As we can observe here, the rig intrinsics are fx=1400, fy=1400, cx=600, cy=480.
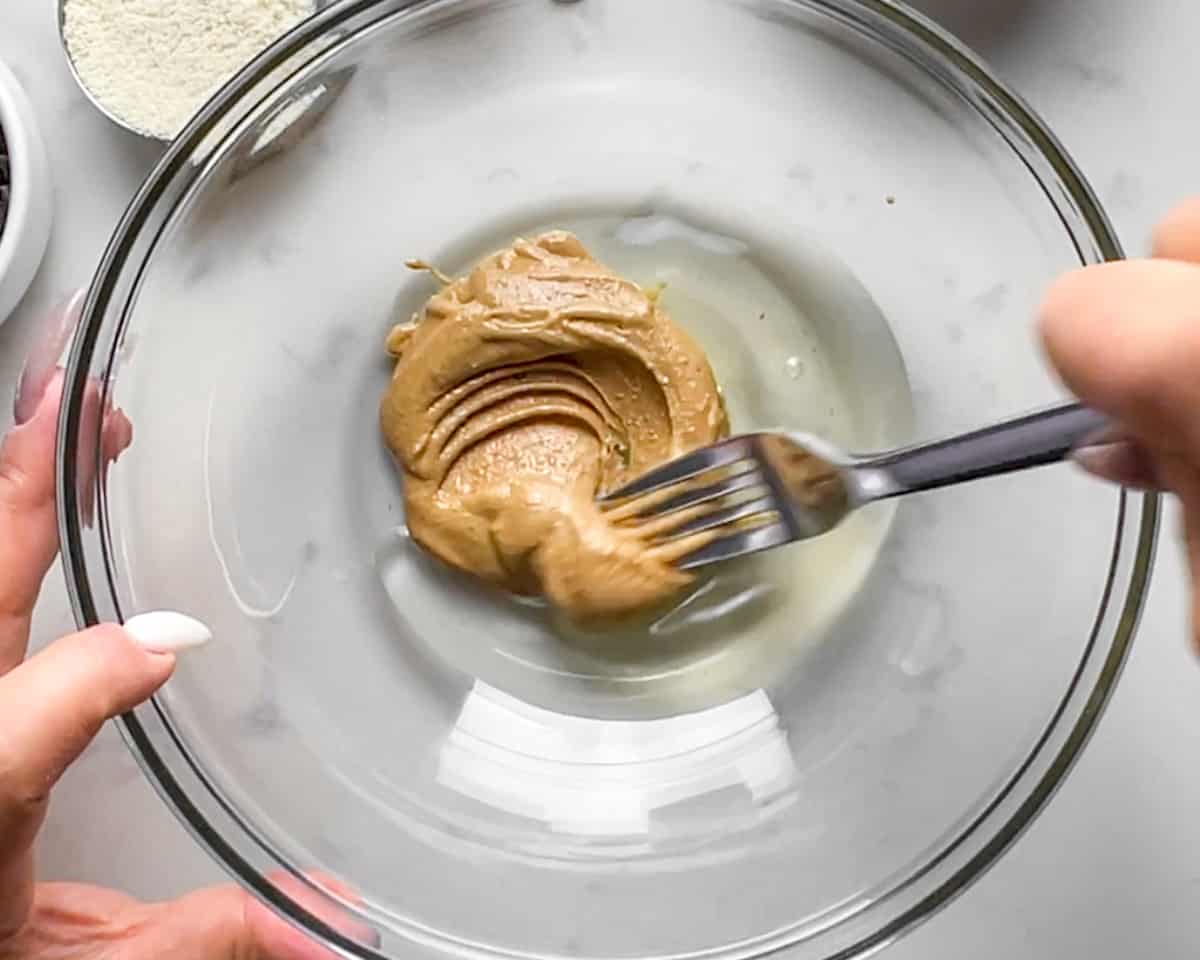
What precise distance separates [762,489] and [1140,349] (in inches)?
→ 14.6

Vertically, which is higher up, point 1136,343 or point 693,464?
point 693,464

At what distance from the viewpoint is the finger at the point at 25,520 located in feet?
2.72

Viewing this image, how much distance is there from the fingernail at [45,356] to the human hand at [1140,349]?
0.64m

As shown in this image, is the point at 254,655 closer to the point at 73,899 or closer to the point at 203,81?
the point at 73,899

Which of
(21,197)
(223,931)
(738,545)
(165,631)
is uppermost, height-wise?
(21,197)

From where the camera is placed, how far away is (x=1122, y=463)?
0.53m

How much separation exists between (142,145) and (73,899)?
1.53ft

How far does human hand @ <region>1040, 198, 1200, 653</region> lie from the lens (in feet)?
1.38

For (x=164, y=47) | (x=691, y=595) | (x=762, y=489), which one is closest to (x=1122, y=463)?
(x=762, y=489)

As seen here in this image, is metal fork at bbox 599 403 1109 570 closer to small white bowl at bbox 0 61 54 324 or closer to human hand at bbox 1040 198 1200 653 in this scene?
human hand at bbox 1040 198 1200 653

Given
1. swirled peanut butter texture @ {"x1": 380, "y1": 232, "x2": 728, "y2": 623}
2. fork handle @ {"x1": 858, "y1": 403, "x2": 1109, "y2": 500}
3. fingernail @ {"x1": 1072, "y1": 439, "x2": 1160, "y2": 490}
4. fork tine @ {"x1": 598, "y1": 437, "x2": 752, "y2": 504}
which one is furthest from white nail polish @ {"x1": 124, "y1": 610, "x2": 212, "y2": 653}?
fingernail @ {"x1": 1072, "y1": 439, "x2": 1160, "y2": 490}

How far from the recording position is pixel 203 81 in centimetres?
84

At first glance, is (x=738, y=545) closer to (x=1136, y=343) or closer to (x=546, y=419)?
(x=546, y=419)

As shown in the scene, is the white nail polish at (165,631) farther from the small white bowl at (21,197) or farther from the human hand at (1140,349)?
the human hand at (1140,349)
